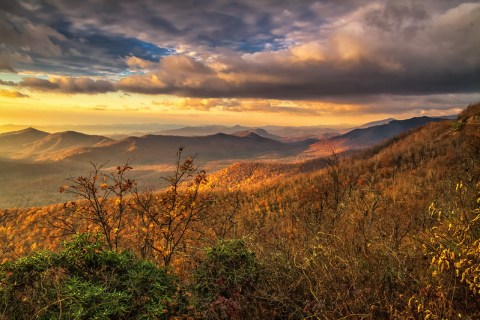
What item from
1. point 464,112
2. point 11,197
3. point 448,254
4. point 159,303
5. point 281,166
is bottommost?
point 11,197

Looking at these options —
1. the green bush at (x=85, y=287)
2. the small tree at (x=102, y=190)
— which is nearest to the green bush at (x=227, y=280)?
the green bush at (x=85, y=287)

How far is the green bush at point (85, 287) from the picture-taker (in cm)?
278

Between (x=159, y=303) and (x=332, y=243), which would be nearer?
(x=159, y=303)

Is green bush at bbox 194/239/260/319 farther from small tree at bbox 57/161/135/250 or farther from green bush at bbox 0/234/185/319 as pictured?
small tree at bbox 57/161/135/250

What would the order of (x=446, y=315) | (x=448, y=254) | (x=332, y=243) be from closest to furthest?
(x=446, y=315)
(x=448, y=254)
(x=332, y=243)

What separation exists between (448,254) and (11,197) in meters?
213

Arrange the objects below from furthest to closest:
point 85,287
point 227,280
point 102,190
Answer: point 102,190 → point 227,280 → point 85,287

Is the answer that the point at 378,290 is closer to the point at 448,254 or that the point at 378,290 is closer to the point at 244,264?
the point at 448,254

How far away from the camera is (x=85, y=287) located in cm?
295

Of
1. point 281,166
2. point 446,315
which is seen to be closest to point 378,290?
point 446,315

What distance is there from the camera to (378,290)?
3.38m

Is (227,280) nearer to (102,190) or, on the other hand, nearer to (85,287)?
(85,287)

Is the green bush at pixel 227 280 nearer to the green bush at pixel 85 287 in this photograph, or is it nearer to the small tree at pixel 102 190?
the green bush at pixel 85 287

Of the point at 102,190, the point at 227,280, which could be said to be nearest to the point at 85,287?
the point at 227,280
